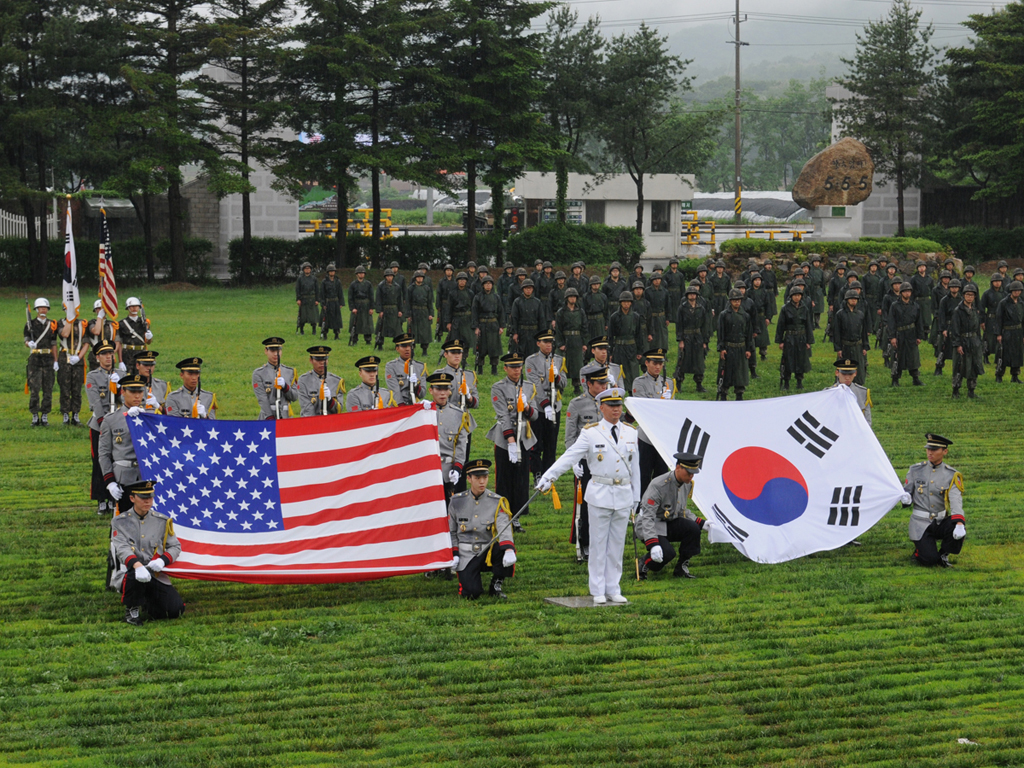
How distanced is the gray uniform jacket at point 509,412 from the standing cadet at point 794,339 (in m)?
9.43

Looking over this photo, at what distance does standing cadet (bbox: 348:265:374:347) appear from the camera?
84.4 feet

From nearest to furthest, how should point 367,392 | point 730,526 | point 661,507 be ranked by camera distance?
point 661,507, point 730,526, point 367,392

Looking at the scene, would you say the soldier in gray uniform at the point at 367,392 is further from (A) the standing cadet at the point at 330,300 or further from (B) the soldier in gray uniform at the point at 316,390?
(A) the standing cadet at the point at 330,300

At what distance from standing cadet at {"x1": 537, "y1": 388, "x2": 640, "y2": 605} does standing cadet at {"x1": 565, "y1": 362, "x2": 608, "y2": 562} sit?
79cm

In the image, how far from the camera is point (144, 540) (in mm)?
9125

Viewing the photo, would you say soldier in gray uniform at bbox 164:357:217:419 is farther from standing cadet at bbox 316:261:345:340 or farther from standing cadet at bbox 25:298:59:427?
standing cadet at bbox 316:261:345:340

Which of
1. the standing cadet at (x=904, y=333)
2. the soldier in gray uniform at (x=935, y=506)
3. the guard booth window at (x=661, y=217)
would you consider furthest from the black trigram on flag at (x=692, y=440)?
the guard booth window at (x=661, y=217)

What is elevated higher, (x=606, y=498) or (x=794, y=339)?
(x=794, y=339)

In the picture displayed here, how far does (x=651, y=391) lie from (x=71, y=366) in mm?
9449

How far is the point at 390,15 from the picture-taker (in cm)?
4000

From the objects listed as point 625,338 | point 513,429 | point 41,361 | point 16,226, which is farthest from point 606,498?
point 16,226

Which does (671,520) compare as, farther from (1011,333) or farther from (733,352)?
(1011,333)

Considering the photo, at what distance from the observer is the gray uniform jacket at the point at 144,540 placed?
29.7 feet

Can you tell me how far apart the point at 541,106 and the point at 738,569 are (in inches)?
1483
